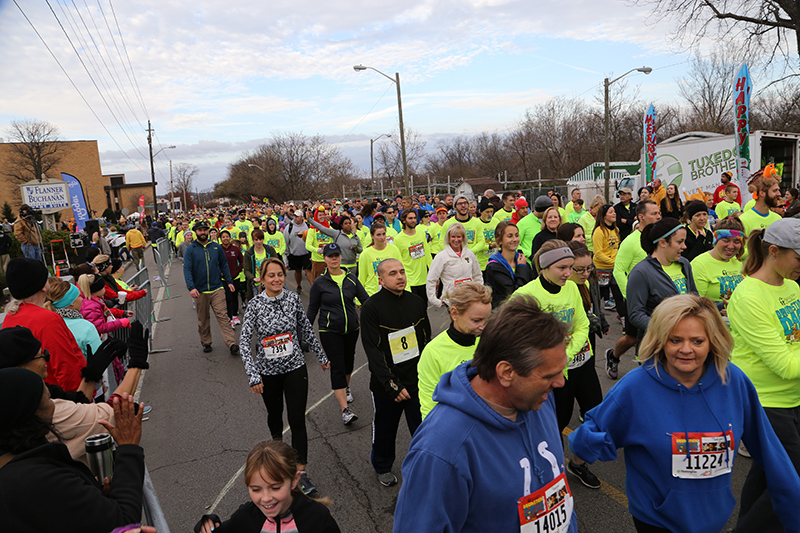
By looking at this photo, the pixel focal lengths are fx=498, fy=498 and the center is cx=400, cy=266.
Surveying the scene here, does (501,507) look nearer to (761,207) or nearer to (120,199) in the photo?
(761,207)

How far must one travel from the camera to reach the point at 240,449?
5160 mm

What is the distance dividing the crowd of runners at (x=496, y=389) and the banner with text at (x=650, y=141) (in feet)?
44.9

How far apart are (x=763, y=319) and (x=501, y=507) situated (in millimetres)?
2384

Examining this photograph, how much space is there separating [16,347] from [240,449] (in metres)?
2.97

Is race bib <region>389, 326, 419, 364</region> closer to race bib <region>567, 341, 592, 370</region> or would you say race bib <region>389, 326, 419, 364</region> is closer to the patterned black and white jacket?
the patterned black and white jacket

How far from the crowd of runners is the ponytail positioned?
0.04ft

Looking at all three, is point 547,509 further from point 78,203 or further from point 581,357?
point 78,203

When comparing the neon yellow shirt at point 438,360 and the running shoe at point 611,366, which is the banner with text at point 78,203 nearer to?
the running shoe at point 611,366

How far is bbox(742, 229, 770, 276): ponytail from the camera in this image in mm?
3178

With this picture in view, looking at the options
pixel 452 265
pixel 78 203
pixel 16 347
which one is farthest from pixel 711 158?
pixel 78 203

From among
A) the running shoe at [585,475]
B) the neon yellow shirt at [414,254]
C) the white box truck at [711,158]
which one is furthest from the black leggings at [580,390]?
the white box truck at [711,158]

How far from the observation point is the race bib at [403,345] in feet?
13.9

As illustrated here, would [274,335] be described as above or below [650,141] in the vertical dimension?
below

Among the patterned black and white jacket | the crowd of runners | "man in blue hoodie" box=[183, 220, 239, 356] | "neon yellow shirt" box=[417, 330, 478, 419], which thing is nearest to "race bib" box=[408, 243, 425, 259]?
the crowd of runners
